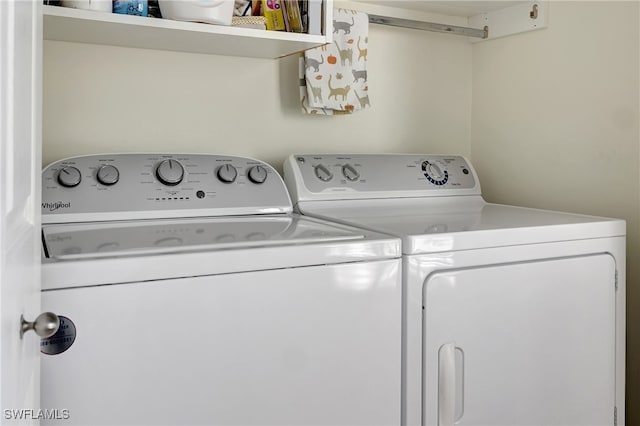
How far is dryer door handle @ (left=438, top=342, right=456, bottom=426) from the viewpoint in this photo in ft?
4.44

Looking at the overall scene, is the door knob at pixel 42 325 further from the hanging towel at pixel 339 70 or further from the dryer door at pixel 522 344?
the hanging towel at pixel 339 70

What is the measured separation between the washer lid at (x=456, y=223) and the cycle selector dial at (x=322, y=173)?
3.2 inches

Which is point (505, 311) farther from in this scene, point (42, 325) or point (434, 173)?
point (42, 325)

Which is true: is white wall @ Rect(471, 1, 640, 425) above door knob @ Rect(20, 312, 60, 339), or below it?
above

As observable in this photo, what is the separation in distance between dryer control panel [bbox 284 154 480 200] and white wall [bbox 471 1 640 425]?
0.67 ft

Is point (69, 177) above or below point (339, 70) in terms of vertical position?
below

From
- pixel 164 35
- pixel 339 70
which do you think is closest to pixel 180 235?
pixel 164 35

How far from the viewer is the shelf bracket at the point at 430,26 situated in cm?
204

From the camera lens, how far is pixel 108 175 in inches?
61.8

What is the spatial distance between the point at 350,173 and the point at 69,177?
827 millimetres

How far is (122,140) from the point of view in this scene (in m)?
1.80

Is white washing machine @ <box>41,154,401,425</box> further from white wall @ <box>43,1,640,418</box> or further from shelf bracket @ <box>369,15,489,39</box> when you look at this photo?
shelf bracket @ <box>369,15,489,39</box>

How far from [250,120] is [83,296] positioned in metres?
1.07

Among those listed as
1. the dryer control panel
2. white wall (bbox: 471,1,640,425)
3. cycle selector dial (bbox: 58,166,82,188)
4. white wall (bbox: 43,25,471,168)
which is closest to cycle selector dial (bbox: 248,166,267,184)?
the dryer control panel
